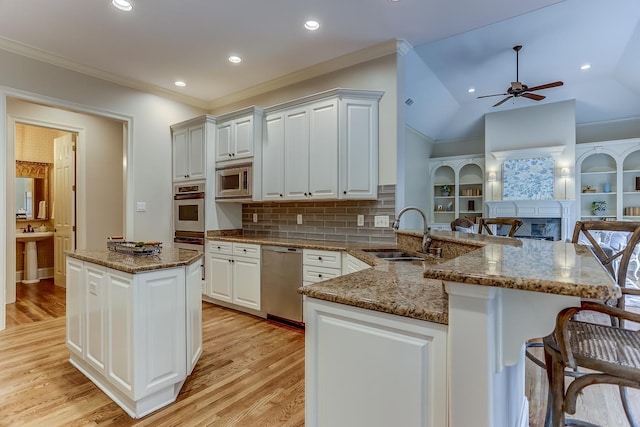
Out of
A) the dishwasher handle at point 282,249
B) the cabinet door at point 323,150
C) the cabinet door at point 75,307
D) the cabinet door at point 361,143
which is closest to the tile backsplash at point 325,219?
the cabinet door at point 361,143

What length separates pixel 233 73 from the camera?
3936 mm

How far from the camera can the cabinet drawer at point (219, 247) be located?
394cm

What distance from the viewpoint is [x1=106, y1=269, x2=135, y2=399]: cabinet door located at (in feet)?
6.09

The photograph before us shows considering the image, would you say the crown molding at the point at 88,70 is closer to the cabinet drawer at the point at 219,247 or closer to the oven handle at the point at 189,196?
the oven handle at the point at 189,196

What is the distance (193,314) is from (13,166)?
3.80m

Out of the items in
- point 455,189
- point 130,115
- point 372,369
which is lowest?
point 372,369

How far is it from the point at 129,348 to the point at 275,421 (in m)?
0.94

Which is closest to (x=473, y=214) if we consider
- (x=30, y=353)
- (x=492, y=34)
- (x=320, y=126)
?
(x=492, y=34)

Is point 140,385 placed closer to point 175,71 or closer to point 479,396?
point 479,396

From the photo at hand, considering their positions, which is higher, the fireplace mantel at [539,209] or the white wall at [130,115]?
the white wall at [130,115]

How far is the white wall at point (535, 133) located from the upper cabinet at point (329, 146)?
4853 millimetres

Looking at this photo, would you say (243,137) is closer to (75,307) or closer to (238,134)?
(238,134)

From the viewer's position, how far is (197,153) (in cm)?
428

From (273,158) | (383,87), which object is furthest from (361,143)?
(273,158)
